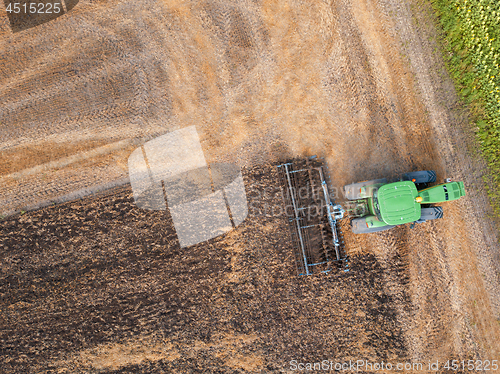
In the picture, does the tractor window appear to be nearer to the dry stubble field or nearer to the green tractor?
the green tractor

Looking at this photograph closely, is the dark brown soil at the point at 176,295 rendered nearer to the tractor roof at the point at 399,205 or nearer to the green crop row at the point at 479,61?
the tractor roof at the point at 399,205

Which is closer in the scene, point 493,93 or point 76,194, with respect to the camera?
point 493,93

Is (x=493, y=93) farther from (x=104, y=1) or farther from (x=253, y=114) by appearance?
(x=104, y=1)

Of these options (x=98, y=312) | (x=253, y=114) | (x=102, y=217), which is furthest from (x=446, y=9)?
(x=98, y=312)

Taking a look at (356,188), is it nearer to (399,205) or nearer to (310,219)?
(399,205)

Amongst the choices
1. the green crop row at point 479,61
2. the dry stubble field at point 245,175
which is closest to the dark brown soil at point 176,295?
the dry stubble field at point 245,175

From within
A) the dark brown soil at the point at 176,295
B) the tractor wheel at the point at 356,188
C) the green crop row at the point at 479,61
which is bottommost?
the dark brown soil at the point at 176,295
